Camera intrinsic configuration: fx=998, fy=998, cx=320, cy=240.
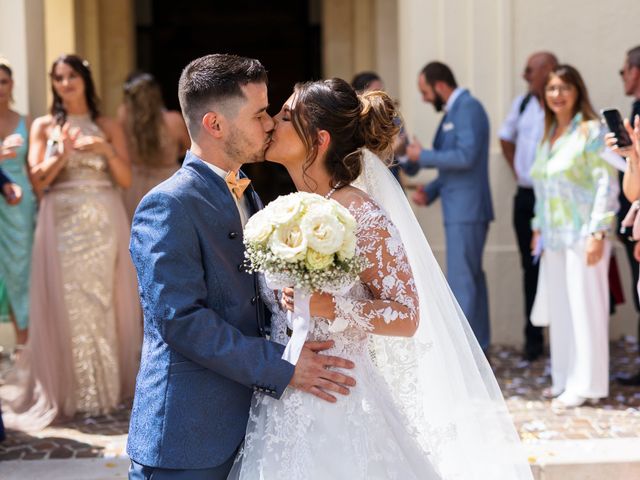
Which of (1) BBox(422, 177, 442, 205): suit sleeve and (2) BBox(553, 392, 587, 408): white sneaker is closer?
(2) BBox(553, 392, 587, 408): white sneaker

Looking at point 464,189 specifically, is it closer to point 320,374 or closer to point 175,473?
point 320,374

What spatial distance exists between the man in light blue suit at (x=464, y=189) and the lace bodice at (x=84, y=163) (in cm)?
231

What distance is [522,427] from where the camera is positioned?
5.99 meters

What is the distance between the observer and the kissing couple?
3.03 metres

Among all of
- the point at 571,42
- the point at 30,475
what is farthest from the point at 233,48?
the point at 30,475

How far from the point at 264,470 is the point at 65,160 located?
392cm

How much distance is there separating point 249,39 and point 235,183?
11.8 metres

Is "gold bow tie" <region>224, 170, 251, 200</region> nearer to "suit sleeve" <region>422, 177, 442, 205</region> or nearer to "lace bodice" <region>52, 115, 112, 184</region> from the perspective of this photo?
"lace bodice" <region>52, 115, 112, 184</region>

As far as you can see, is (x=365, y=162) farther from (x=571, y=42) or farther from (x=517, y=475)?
(x=571, y=42)

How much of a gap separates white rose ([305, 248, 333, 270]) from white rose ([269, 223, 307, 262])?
21 millimetres

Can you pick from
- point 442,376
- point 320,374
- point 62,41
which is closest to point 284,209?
point 320,374

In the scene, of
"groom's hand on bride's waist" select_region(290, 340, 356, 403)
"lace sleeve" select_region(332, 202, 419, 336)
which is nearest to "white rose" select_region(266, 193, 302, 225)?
"lace sleeve" select_region(332, 202, 419, 336)

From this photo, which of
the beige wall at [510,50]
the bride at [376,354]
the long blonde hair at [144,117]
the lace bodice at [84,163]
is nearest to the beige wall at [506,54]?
the beige wall at [510,50]

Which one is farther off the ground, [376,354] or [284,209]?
[284,209]
